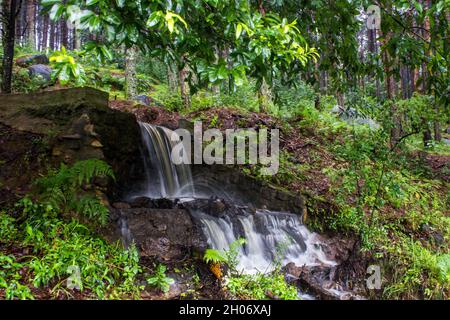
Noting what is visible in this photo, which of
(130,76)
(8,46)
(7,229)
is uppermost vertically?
(130,76)

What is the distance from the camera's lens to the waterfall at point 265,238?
5.41 meters

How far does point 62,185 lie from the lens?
15.3 feet

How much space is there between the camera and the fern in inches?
176

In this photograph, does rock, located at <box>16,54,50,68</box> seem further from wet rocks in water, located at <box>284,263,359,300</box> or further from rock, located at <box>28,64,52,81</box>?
wet rocks in water, located at <box>284,263,359,300</box>

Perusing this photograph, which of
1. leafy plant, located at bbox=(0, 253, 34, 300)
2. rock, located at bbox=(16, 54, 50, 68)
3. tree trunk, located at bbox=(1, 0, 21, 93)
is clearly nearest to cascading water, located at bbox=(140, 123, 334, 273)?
leafy plant, located at bbox=(0, 253, 34, 300)

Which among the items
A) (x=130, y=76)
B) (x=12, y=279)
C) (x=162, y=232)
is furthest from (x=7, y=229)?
(x=130, y=76)

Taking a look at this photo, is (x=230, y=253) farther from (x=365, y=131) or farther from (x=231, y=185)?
(x=365, y=131)

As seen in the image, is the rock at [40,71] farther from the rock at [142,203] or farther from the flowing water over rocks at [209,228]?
the rock at [142,203]

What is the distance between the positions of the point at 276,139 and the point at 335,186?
2.05m

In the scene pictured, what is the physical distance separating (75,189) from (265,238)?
3.04 meters

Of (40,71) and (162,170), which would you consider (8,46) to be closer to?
(162,170)

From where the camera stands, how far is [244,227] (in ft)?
19.3

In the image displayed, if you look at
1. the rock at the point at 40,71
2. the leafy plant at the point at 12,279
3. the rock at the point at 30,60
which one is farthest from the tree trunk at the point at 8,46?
the rock at the point at 30,60

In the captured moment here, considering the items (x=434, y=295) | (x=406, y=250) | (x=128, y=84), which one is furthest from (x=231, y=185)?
(x=128, y=84)
